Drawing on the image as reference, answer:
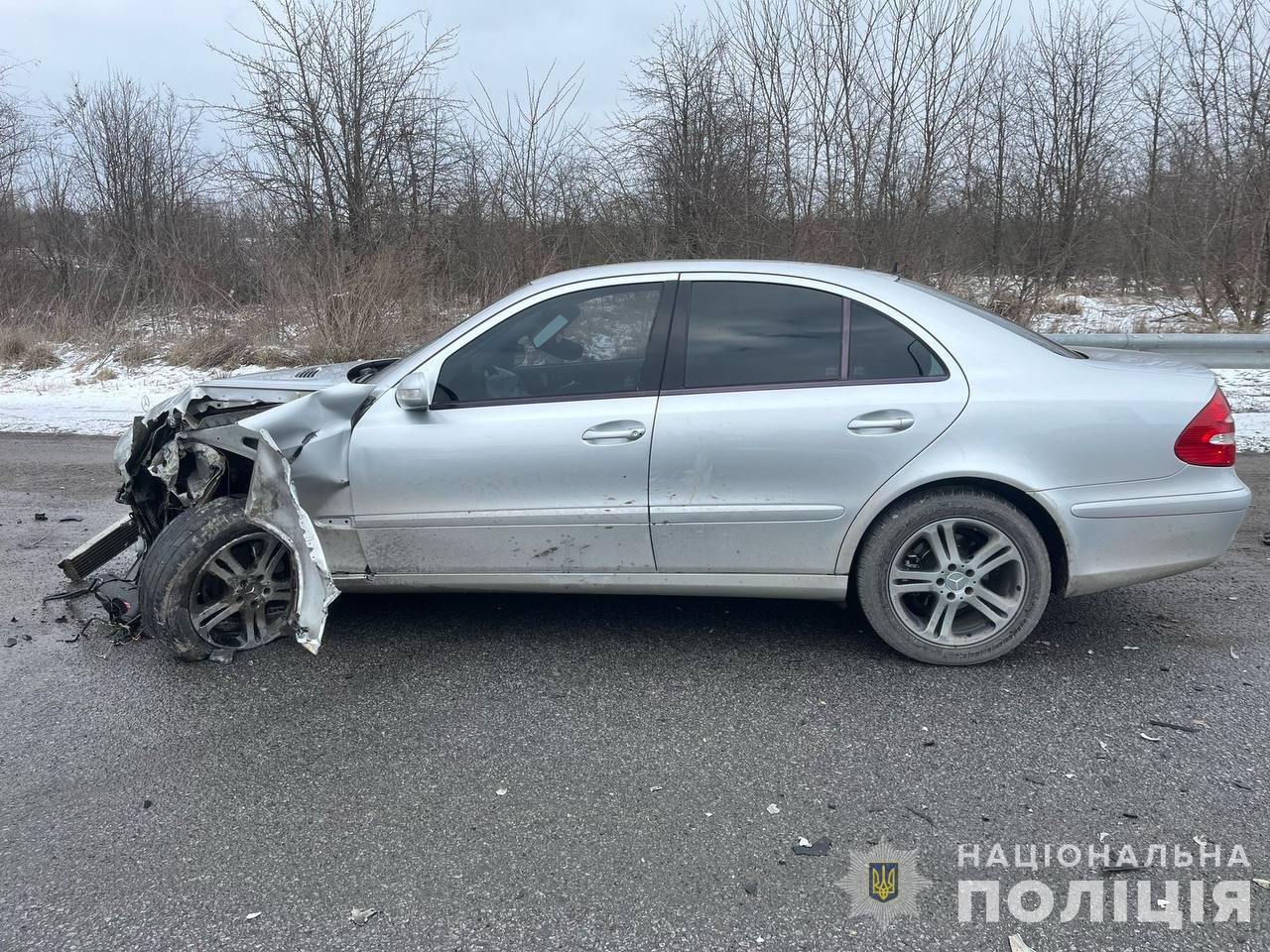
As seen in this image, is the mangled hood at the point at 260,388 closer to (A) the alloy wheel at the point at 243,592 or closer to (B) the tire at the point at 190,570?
(B) the tire at the point at 190,570

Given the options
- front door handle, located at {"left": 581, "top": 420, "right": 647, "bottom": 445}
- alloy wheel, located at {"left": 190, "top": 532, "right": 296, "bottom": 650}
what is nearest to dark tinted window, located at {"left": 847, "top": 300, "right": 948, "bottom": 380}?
front door handle, located at {"left": 581, "top": 420, "right": 647, "bottom": 445}

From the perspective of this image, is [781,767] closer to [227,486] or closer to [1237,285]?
[227,486]

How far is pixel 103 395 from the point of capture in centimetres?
1180

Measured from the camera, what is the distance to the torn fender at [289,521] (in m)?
3.44

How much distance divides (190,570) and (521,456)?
1.40m

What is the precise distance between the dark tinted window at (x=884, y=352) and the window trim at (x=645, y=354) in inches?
29.7

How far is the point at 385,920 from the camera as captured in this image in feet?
7.48

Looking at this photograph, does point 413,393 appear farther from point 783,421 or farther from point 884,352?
point 884,352

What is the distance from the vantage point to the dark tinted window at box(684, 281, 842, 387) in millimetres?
3600

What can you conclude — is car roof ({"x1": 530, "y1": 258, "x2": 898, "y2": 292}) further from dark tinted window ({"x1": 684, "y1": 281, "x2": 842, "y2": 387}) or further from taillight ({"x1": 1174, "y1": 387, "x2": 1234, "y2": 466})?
taillight ({"x1": 1174, "y1": 387, "x2": 1234, "y2": 466})

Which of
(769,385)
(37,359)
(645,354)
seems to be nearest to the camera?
(769,385)

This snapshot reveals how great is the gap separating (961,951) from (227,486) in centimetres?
322

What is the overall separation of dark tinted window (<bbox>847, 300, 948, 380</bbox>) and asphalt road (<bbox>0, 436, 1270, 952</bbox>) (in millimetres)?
1173

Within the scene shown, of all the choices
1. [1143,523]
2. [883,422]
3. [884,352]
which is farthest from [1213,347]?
[883,422]
